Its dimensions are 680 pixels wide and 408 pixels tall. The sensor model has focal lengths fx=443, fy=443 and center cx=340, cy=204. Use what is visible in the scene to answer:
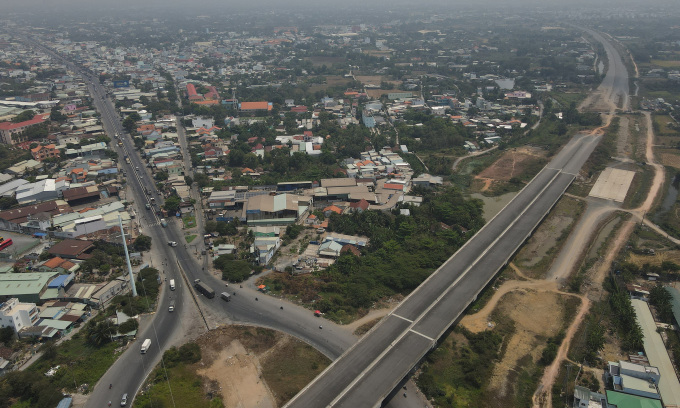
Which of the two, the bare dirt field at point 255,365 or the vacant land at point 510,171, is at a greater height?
the bare dirt field at point 255,365

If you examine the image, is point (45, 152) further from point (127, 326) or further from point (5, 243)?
point (127, 326)

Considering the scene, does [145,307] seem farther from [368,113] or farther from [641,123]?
[641,123]

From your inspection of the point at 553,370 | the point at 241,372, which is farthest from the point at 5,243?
the point at 553,370

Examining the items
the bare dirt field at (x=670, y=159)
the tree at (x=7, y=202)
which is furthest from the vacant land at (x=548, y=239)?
the tree at (x=7, y=202)

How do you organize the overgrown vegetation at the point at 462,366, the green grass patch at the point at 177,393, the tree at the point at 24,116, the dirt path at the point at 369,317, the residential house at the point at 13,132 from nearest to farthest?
the green grass patch at the point at 177,393 < the overgrown vegetation at the point at 462,366 < the dirt path at the point at 369,317 < the residential house at the point at 13,132 < the tree at the point at 24,116

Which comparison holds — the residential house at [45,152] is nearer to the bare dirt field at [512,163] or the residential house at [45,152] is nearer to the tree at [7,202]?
the tree at [7,202]

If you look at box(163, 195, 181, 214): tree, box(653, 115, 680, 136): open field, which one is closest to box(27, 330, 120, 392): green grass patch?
box(163, 195, 181, 214): tree

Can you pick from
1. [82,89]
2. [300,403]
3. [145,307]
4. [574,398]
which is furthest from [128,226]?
[82,89]
